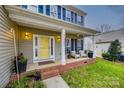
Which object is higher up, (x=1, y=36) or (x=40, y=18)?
(x=40, y=18)

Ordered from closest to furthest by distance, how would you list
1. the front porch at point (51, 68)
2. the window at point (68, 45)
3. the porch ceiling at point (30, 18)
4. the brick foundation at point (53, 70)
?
the porch ceiling at point (30, 18)
the brick foundation at point (53, 70)
the front porch at point (51, 68)
the window at point (68, 45)

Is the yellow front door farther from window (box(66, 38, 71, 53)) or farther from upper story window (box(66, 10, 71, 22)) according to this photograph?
upper story window (box(66, 10, 71, 22))

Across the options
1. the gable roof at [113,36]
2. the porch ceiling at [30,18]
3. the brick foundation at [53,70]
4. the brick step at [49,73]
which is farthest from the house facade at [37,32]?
the gable roof at [113,36]

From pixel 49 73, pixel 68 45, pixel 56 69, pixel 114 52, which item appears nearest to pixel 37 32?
pixel 56 69

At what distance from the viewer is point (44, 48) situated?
28.2ft

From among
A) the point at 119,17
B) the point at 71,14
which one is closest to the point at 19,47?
the point at 71,14

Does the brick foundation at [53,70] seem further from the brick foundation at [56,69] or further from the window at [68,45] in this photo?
the window at [68,45]

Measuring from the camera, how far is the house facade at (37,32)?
193 inches

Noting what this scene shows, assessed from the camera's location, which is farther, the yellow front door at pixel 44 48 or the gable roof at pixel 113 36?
the gable roof at pixel 113 36

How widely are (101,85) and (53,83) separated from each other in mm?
2175

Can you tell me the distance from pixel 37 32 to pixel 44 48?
1267 mm

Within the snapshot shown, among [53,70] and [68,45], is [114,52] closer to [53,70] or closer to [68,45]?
[68,45]

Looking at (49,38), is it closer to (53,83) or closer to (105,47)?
(53,83)
